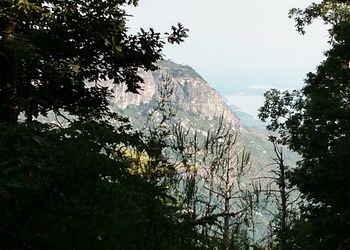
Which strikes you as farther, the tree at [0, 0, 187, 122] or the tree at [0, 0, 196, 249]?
the tree at [0, 0, 187, 122]

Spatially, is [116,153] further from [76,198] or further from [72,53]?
[72,53]

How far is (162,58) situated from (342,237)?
5.37m

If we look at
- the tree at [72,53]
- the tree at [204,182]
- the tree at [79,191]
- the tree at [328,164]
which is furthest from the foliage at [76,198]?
the tree at [328,164]

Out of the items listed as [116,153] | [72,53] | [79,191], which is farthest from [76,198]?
[72,53]

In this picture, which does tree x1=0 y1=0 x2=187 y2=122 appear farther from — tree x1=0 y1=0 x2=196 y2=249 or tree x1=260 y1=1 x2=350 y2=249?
tree x1=260 y1=1 x2=350 y2=249

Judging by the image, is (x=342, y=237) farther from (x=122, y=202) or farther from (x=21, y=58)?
(x=21, y=58)

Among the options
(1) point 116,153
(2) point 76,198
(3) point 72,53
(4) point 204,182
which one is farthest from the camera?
(3) point 72,53

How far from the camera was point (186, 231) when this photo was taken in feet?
12.6

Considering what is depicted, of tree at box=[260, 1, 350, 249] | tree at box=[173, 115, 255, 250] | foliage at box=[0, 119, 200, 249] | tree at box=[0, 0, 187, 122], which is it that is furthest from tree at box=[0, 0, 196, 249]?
tree at box=[260, 1, 350, 249]

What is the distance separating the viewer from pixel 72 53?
8.51m

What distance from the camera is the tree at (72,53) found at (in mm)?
7477

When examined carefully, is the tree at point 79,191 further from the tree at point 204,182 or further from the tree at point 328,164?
the tree at point 328,164

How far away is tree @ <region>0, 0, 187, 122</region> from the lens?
294 inches

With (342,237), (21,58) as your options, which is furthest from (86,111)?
(342,237)
